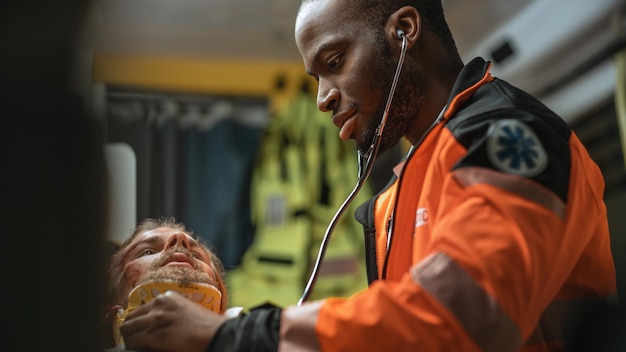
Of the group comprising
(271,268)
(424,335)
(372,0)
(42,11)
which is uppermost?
(372,0)

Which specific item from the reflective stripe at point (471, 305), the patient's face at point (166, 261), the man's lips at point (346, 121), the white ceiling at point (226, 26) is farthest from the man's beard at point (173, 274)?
the white ceiling at point (226, 26)

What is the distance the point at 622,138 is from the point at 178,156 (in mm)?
1809

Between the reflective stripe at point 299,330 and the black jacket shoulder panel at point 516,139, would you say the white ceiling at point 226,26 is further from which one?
the reflective stripe at point 299,330

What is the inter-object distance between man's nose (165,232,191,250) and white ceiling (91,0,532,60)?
2.19m

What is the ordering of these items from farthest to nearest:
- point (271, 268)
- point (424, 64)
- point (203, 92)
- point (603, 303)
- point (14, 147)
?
point (203, 92) < point (271, 268) < point (424, 64) < point (603, 303) < point (14, 147)

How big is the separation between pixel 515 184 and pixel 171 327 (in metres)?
0.41

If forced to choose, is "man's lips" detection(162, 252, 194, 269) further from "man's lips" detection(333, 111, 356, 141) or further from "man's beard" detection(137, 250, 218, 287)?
"man's lips" detection(333, 111, 356, 141)

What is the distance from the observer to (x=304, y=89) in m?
3.80

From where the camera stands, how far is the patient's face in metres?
1.39

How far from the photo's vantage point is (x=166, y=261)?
146cm

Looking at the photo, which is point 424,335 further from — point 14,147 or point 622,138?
point 622,138

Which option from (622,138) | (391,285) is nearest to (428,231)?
(391,285)

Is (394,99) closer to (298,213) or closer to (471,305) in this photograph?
(471,305)

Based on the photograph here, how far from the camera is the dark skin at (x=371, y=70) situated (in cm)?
126
